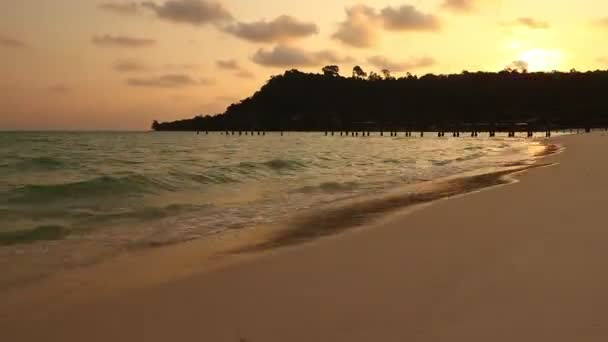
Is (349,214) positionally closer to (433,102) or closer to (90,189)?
(90,189)

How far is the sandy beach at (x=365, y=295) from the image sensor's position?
3.40 metres

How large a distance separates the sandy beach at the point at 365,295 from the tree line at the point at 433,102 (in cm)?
12199

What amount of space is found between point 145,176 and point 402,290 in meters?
13.5

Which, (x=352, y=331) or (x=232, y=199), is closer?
(x=352, y=331)

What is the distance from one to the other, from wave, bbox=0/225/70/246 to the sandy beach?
2297 millimetres

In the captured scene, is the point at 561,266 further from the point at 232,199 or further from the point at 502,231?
the point at 232,199

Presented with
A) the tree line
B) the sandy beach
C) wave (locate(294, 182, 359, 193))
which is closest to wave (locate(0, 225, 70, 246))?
the sandy beach

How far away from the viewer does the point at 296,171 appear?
68.2ft

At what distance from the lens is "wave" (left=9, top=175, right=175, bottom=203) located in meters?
12.7

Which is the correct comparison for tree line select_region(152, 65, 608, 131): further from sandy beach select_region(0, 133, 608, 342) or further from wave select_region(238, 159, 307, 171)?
sandy beach select_region(0, 133, 608, 342)

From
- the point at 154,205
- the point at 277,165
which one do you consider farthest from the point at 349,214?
the point at 277,165

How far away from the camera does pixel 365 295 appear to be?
417 centimetres

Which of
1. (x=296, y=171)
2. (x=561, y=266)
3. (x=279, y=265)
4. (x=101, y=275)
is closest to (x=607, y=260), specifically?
(x=561, y=266)

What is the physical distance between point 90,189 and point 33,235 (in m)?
6.37
